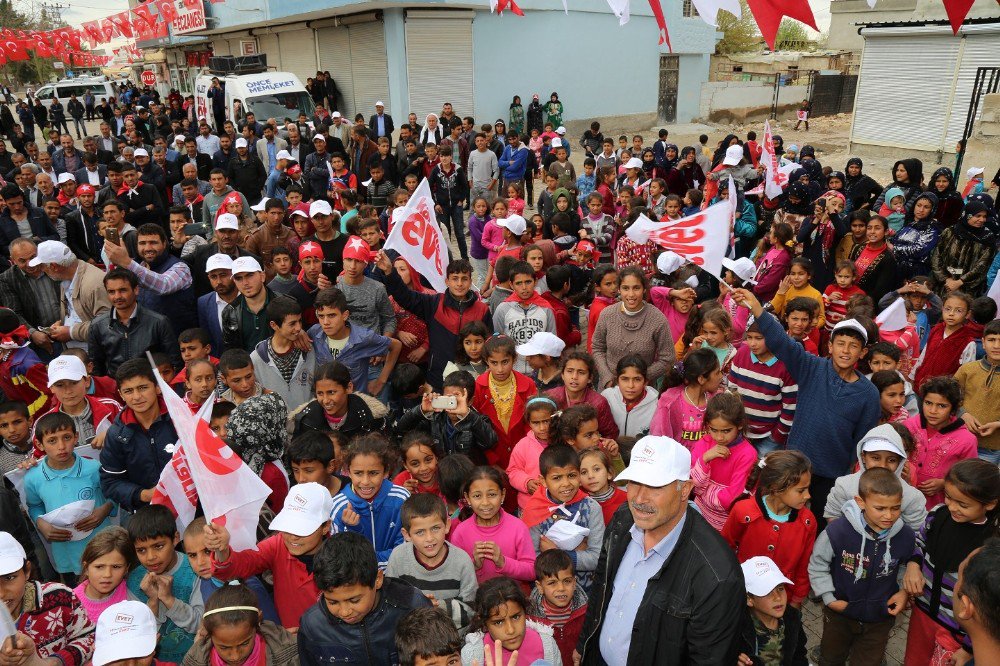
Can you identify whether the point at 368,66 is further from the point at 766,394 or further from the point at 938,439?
the point at 938,439

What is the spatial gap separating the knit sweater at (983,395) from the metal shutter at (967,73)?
14.1 m

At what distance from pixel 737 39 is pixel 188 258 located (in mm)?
50470

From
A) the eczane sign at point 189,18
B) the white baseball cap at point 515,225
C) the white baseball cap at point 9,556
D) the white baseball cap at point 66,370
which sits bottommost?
the white baseball cap at point 9,556

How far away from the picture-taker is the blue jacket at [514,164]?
13.2 m

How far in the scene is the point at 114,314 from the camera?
522 cm

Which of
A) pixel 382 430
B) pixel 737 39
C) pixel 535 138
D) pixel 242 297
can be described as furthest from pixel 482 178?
pixel 737 39

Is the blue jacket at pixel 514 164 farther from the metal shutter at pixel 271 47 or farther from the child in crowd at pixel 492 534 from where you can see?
the metal shutter at pixel 271 47

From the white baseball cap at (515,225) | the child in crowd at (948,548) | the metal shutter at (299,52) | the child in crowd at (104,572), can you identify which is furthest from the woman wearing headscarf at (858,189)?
the metal shutter at (299,52)

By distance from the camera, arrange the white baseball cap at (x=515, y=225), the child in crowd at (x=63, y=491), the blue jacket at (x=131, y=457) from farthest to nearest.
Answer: the white baseball cap at (x=515, y=225), the blue jacket at (x=131, y=457), the child in crowd at (x=63, y=491)

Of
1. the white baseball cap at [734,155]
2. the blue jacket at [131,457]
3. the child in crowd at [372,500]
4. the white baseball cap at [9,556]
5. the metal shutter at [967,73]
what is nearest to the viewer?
the white baseball cap at [9,556]

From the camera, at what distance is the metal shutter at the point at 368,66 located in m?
20.5

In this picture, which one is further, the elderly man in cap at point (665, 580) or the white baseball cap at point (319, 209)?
the white baseball cap at point (319, 209)

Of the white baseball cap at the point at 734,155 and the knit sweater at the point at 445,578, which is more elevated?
the white baseball cap at the point at 734,155

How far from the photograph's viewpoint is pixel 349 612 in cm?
270
